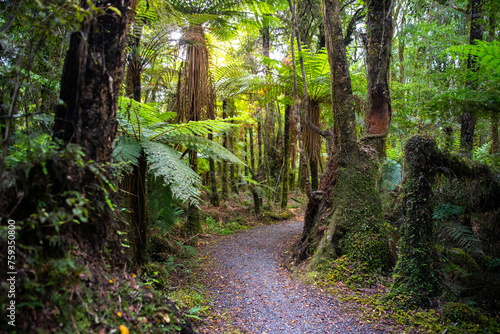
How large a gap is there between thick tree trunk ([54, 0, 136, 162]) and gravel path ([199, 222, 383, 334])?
261cm

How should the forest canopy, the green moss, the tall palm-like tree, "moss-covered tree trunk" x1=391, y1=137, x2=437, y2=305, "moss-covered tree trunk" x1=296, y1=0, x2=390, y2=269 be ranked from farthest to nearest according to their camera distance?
1. the tall palm-like tree
2. "moss-covered tree trunk" x1=296, y1=0, x2=390, y2=269
3. the green moss
4. "moss-covered tree trunk" x1=391, y1=137, x2=437, y2=305
5. the forest canopy

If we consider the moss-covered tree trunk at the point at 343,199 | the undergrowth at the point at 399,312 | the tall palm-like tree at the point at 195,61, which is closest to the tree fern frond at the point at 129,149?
the tall palm-like tree at the point at 195,61

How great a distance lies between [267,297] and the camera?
384 cm

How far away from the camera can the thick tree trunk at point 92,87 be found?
5.52 feet

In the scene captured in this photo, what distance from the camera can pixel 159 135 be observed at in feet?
11.3

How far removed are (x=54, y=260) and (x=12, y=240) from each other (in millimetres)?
208

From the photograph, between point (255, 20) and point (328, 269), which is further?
point (255, 20)

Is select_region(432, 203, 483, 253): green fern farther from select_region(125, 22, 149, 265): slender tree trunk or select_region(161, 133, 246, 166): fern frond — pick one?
select_region(125, 22, 149, 265): slender tree trunk

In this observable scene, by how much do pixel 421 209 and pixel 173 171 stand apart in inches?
123

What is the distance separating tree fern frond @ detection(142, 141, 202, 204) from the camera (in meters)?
2.85

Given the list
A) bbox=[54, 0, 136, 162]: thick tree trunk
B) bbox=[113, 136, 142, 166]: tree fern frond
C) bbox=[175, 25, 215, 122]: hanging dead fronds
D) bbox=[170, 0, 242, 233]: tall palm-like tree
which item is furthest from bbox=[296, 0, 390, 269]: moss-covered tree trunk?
bbox=[54, 0, 136, 162]: thick tree trunk

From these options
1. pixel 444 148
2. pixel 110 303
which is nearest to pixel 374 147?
pixel 444 148

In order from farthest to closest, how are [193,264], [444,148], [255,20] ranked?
[255,20], [193,264], [444,148]

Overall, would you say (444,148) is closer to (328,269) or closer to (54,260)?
(328,269)
